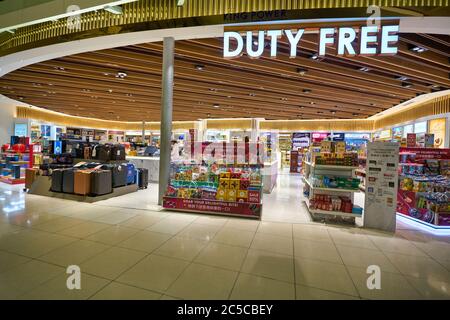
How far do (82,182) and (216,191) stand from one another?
11.2ft

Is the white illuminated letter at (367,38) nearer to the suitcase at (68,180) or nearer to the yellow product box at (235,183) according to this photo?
the yellow product box at (235,183)

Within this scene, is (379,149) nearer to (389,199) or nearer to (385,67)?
(389,199)

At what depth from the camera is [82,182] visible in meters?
5.59

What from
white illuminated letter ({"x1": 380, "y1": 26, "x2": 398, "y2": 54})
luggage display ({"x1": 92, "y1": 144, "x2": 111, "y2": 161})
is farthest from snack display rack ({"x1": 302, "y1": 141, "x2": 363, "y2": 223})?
luggage display ({"x1": 92, "y1": 144, "x2": 111, "y2": 161})

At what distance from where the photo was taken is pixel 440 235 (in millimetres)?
4047

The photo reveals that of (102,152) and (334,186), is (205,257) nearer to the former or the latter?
(334,186)

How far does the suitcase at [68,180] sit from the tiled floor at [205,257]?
1.07 metres

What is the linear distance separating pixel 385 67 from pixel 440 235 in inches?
165

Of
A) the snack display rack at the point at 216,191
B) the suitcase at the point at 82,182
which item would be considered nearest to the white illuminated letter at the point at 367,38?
the snack display rack at the point at 216,191

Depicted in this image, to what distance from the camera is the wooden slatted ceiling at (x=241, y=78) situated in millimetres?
5469

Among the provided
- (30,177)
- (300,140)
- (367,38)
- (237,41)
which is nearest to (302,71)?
(367,38)

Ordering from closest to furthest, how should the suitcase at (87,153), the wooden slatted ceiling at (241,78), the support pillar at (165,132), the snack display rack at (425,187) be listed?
the snack display rack at (425,187)
the support pillar at (165,132)
the wooden slatted ceiling at (241,78)
the suitcase at (87,153)

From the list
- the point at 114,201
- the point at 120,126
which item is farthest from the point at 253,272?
the point at 120,126

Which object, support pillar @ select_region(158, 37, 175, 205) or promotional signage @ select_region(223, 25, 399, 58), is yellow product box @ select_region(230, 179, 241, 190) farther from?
promotional signage @ select_region(223, 25, 399, 58)
